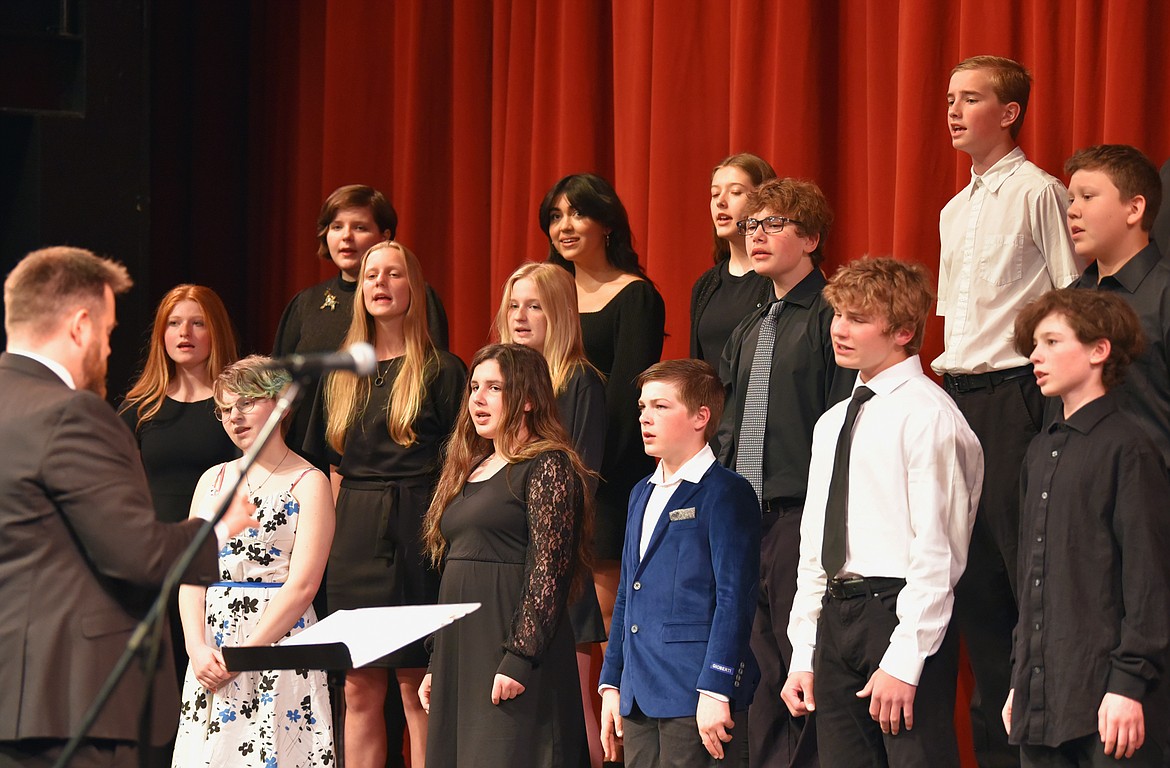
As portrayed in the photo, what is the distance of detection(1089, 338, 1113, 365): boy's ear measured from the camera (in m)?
2.83

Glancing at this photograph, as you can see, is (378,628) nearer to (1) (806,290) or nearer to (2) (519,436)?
(2) (519,436)

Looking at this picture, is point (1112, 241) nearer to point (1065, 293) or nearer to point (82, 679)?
point (1065, 293)

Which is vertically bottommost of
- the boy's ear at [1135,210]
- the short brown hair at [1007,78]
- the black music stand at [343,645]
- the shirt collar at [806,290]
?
the black music stand at [343,645]

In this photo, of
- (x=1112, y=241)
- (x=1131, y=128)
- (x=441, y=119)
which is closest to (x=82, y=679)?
(x=1112, y=241)

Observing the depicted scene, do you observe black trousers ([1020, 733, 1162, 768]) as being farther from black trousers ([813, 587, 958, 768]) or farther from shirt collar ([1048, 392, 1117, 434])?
shirt collar ([1048, 392, 1117, 434])

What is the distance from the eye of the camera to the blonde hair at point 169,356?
4570 millimetres

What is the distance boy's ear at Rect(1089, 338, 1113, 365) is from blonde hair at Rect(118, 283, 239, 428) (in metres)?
2.73

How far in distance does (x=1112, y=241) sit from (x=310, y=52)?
4111mm

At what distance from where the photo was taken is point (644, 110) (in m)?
4.97

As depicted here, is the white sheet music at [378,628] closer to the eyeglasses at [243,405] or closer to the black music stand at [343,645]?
the black music stand at [343,645]

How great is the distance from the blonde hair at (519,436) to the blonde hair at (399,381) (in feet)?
1.47

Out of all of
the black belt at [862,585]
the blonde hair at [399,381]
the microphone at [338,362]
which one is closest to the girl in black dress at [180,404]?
the blonde hair at [399,381]

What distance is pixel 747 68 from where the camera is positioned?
15.2ft

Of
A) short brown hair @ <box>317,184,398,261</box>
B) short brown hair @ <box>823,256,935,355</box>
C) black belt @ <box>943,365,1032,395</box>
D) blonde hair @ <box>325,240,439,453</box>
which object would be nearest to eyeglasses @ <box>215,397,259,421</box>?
blonde hair @ <box>325,240,439,453</box>
